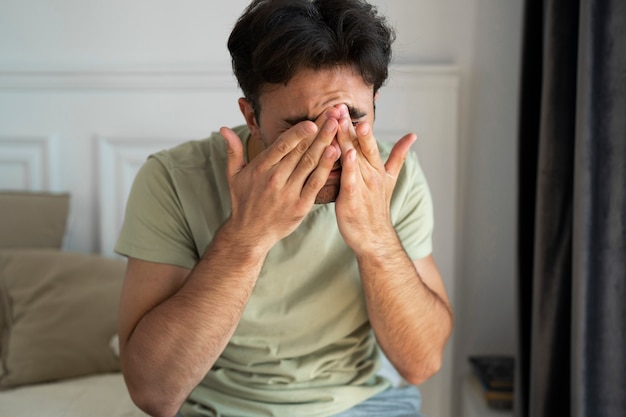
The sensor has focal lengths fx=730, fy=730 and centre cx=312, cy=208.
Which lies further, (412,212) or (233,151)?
(412,212)

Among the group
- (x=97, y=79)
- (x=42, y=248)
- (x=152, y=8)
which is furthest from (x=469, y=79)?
(x=42, y=248)

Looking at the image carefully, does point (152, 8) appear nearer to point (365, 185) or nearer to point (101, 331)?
point (101, 331)

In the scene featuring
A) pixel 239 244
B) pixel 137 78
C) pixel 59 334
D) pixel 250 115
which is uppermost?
pixel 137 78

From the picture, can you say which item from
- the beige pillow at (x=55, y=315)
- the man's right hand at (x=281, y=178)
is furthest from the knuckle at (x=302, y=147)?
the beige pillow at (x=55, y=315)

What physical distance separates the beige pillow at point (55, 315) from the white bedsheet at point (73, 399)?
38 millimetres

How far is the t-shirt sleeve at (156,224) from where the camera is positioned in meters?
1.27

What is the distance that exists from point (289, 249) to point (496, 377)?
2.68 ft

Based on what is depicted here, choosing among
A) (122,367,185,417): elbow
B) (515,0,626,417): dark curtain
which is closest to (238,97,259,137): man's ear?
(122,367,185,417): elbow

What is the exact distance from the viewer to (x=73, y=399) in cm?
156

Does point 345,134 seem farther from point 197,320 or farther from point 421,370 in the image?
point 421,370

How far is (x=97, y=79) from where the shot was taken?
2.02 m

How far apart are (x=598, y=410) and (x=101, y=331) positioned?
42.6 inches

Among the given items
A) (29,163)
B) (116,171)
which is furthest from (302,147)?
(29,163)

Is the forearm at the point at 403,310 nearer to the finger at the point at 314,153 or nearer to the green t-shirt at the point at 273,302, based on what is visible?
the green t-shirt at the point at 273,302
